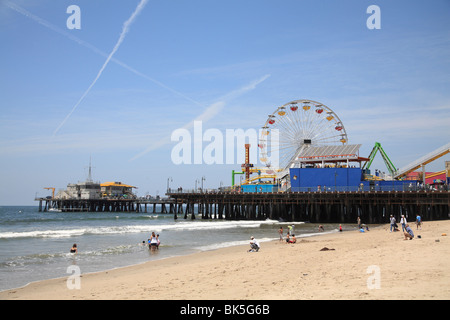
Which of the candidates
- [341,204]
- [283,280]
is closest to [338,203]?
[341,204]

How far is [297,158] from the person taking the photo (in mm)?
51125

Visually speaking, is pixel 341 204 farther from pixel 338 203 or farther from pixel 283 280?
pixel 283 280

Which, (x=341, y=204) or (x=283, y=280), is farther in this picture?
(x=341, y=204)

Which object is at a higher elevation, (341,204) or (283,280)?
(341,204)

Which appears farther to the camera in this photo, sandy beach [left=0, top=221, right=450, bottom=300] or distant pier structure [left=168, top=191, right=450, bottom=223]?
distant pier structure [left=168, top=191, right=450, bottom=223]

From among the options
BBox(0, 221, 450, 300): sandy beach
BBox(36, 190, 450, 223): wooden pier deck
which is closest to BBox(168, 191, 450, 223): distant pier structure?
BBox(36, 190, 450, 223): wooden pier deck

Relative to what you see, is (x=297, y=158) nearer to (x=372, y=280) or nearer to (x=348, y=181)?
(x=348, y=181)

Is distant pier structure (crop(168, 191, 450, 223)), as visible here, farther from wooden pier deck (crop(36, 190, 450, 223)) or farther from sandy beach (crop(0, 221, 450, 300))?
sandy beach (crop(0, 221, 450, 300))

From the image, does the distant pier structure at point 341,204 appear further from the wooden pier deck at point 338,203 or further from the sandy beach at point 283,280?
the sandy beach at point 283,280

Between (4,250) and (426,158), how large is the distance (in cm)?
4473

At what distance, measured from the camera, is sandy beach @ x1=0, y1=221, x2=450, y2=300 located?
821 centimetres

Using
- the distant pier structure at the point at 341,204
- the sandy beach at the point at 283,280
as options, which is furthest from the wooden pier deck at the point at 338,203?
the sandy beach at the point at 283,280

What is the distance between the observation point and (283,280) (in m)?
10.3
